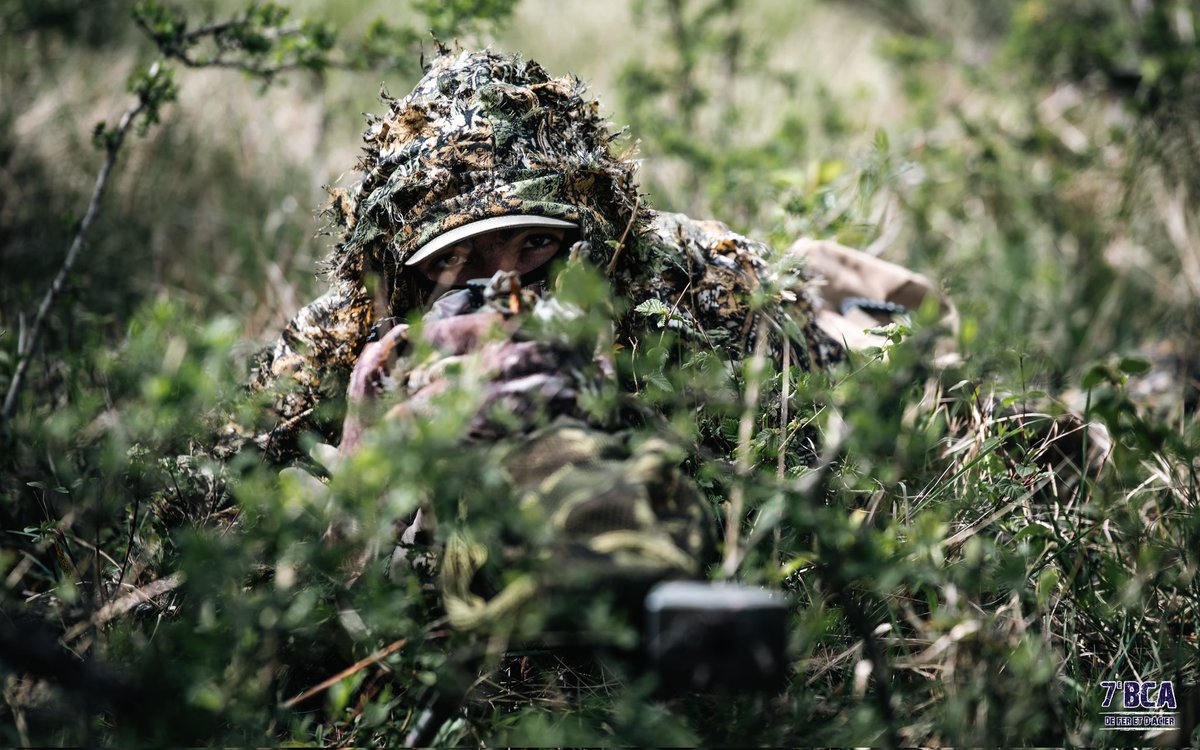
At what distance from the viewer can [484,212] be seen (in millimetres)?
1805

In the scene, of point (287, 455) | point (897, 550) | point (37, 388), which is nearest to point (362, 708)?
point (287, 455)

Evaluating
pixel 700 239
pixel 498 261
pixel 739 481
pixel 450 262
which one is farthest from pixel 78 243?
pixel 739 481

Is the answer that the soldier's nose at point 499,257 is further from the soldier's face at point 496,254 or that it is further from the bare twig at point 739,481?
the bare twig at point 739,481

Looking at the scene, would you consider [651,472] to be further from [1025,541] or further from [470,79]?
[470,79]

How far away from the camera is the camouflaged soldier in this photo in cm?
132

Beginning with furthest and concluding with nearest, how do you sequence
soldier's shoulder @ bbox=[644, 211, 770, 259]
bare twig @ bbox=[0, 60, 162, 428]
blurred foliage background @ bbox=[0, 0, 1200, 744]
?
1. soldier's shoulder @ bbox=[644, 211, 770, 259]
2. bare twig @ bbox=[0, 60, 162, 428]
3. blurred foliage background @ bbox=[0, 0, 1200, 744]

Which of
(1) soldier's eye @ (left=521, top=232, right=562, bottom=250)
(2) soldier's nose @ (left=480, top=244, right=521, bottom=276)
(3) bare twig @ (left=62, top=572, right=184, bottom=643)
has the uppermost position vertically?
(1) soldier's eye @ (left=521, top=232, right=562, bottom=250)

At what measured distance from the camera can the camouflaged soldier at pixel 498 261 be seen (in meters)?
1.32

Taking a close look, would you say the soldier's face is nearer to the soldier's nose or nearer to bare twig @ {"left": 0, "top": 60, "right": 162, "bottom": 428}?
the soldier's nose

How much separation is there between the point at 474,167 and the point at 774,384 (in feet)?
2.52

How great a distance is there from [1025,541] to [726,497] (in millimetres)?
581

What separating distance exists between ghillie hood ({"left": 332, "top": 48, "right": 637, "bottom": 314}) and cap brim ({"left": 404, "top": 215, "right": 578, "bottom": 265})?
14mm

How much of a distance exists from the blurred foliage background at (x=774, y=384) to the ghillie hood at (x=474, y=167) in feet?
0.96

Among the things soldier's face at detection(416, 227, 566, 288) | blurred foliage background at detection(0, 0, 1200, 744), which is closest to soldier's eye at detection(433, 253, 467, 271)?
soldier's face at detection(416, 227, 566, 288)
